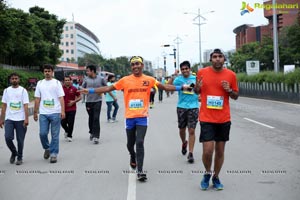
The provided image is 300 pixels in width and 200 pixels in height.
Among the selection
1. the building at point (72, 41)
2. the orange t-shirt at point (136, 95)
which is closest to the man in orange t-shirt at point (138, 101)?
the orange t-shirt at point (136, 95)

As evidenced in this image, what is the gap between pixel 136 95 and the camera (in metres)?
6.11

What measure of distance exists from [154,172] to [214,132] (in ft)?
5.31

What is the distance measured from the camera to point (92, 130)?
10.0 meters

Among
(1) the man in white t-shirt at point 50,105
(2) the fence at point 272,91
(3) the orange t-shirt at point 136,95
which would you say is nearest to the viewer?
(3) the orange t-shirt at point 136,95

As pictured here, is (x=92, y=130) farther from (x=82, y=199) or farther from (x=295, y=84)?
(x=295, y=84)

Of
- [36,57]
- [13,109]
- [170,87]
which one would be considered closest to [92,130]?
[13,109]

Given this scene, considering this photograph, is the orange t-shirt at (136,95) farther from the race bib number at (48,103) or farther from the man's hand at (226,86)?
the race bib number at (48,103)

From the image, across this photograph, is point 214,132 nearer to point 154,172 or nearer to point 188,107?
point 154,172

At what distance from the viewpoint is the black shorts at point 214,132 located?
17.6ft

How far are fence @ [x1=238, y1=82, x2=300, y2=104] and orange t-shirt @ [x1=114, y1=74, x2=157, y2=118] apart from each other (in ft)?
59.9

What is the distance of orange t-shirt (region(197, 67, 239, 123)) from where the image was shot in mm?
5367

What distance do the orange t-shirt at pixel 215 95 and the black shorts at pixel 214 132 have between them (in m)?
0.06

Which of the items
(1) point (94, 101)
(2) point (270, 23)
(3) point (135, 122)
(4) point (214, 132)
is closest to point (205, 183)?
(4) point (214, 132)

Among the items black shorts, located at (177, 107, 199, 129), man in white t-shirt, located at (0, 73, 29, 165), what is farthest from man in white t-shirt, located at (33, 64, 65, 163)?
black shorts, located at (177, 107, 199, 129)
